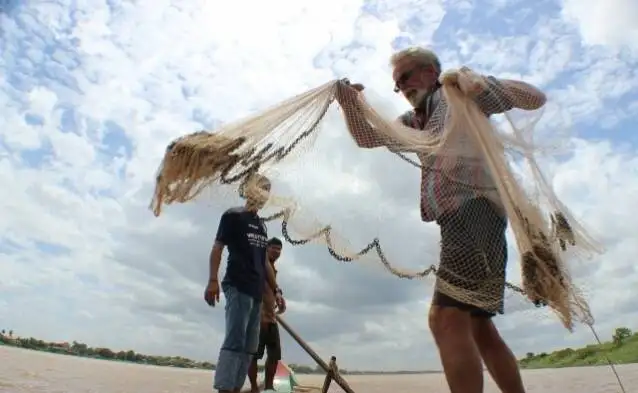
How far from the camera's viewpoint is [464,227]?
2.42 metres

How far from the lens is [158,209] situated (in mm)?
2803

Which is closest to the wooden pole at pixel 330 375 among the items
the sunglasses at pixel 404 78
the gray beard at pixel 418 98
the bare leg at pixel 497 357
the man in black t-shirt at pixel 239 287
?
the man in black t-shirt at pixel 239 287

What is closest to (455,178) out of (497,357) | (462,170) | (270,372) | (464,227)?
(462,170)

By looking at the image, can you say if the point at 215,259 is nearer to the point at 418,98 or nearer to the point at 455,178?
the point at 418,98

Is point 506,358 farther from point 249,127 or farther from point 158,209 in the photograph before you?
point 158,209

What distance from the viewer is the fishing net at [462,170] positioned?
2.39 meters

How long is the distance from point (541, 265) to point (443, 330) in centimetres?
50

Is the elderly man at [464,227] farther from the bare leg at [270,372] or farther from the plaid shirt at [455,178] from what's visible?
the bare leg at [270,372]

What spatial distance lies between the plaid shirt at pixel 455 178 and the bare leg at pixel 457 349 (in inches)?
17.7

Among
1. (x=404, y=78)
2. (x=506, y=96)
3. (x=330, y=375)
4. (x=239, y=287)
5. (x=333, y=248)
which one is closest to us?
(x=506, y=96)

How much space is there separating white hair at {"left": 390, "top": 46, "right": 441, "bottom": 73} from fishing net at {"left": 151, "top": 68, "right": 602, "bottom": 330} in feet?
0.55

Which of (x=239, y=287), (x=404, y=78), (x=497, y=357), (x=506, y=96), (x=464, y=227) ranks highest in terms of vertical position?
(x=404, y=78)

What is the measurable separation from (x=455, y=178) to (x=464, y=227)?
0.22 metres

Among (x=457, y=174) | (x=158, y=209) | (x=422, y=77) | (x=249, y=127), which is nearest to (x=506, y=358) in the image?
(x=457, y=174)
